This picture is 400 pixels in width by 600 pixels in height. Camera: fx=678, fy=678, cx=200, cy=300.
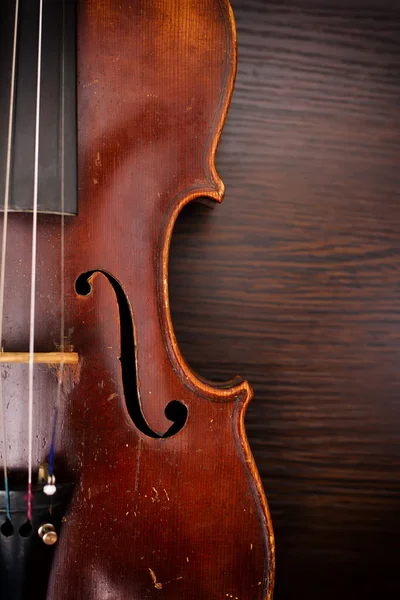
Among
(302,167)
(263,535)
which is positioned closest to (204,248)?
(302,167)

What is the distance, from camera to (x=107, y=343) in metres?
1.02

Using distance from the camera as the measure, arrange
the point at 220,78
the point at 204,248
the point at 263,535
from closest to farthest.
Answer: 1. the point at 263,535
2. the point at 220,78
3. the point at 204,248

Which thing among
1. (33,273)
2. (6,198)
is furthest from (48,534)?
(6,198)

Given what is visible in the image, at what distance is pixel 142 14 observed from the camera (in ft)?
3.68

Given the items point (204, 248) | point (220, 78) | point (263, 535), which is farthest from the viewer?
point (204, 248)

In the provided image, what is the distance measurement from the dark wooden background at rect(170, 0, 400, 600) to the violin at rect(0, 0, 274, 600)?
33 centimetres

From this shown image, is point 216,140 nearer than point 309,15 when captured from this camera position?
Yes

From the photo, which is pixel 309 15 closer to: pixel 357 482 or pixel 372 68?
pixel 372 68

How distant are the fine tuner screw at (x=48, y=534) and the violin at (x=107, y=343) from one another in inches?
0.7

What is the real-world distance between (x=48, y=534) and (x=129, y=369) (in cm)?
26

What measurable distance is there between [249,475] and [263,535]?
90mm

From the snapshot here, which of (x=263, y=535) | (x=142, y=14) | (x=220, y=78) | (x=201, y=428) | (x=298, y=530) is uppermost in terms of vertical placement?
(x=142, y=14)

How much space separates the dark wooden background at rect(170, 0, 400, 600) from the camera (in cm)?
141

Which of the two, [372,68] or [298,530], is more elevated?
[372,68]
